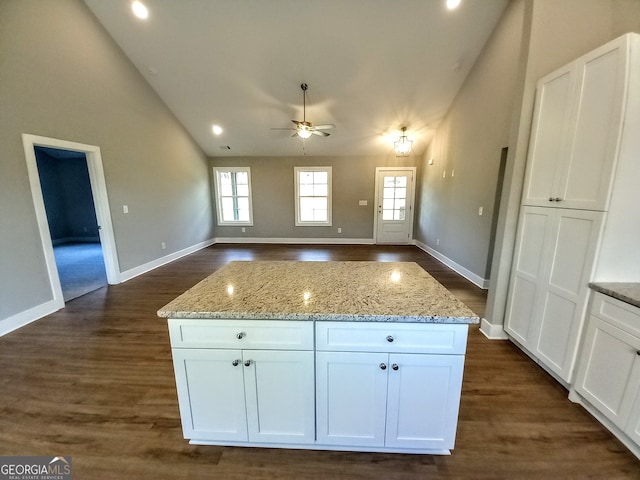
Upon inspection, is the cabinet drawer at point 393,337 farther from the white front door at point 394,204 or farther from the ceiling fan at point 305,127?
the white front door at point 394,204

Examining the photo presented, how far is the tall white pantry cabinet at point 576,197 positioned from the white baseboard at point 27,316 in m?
5.05

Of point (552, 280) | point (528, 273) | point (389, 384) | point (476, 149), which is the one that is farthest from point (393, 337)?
point (476, 149)

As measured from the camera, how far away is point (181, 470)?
53.0 inches

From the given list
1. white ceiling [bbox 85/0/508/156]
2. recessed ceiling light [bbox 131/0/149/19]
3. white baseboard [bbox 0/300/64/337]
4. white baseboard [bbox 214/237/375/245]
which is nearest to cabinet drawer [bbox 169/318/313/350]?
white baseboard [bbox 0/300/64/337]

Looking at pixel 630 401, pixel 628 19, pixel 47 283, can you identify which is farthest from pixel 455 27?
pixel 47 283

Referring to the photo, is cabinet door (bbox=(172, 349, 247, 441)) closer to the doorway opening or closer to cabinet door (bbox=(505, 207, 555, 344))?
cabinet door (bbox=(505, 207, 555, 344))

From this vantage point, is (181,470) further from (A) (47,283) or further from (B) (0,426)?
(A) (47,283)

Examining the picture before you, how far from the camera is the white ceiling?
3332mm

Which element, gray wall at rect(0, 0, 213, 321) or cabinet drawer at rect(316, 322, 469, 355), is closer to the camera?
cabinet drawer at rect(316, 322, 469, 355)

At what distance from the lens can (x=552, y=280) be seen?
192cm

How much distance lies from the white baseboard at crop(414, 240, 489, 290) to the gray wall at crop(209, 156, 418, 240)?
161 centimetres

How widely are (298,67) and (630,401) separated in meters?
5.00

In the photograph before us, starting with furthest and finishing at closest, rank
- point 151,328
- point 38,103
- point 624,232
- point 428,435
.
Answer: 1. point 38,103
2. point 151,328
3. point 624,232
4. point 428,435

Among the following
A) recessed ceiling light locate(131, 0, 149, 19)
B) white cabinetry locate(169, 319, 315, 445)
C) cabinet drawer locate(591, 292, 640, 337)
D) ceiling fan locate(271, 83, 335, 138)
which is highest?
recessed ceiling light locate(131, 0, 149, 19)
